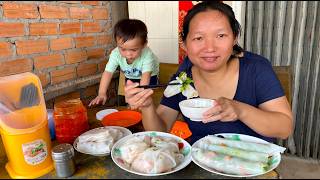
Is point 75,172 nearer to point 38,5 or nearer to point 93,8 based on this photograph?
point 38,5

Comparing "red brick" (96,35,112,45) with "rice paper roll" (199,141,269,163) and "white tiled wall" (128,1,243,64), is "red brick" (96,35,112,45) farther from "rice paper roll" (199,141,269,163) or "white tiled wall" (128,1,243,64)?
"rice paper roll" (199,141,269,163)

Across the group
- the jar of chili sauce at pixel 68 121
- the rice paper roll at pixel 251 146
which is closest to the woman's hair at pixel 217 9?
the rice paper roll at pixel 251 146

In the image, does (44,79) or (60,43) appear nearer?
(44,79)

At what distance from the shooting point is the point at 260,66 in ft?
3.99

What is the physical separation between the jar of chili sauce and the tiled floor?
2.91ft

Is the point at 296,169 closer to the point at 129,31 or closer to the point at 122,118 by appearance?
the point at 122,118

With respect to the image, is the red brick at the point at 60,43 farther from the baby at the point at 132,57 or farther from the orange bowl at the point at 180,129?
the orange bowl at the point at 180,129

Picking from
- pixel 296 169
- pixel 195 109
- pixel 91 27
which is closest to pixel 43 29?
pixel 91 27

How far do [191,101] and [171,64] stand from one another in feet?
5.48

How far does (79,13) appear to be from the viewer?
2.42 m

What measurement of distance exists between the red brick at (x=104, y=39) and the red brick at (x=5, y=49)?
0.94 meters

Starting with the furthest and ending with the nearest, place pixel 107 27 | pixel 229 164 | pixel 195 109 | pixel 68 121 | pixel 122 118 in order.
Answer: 1. pixel 107 27
2. pixel 122 118
3. pixel 68 121
4. pixel 195 109
5. pixel 229 164

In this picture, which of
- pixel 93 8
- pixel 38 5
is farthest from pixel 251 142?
pixel 93 8

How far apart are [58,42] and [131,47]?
642 mm
